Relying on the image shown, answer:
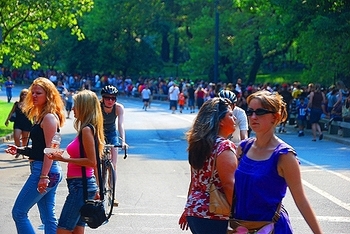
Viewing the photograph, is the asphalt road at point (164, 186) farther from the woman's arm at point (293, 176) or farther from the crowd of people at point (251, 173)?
the woman's arm at point (293, 176)

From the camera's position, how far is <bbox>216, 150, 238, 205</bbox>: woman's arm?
561 cm

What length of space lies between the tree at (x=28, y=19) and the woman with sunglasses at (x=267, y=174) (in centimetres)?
2233

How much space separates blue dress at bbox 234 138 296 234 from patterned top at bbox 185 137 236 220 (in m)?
0.47

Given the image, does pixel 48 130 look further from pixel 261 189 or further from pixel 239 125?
pixel 239 125

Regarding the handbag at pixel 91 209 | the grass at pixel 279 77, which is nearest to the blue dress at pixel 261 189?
the handbag at pixel 91 209

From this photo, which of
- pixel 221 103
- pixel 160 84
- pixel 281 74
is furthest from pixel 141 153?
pixel 281 74

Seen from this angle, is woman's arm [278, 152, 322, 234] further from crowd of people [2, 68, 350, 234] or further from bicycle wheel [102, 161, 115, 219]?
bicycle wheel [102, 161, 115, 219]

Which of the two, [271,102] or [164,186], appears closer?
[271,102]

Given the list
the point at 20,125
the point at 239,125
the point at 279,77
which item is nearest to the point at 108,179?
the point at 239,125

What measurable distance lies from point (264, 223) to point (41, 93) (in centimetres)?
311

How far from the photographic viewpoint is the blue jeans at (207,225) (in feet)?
18.6

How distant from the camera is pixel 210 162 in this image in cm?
568

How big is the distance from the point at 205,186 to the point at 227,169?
0.21m

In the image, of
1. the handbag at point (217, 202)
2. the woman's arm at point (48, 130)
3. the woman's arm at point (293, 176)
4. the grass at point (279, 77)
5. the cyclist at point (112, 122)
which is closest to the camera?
the woman's arm at point (293, 176)
